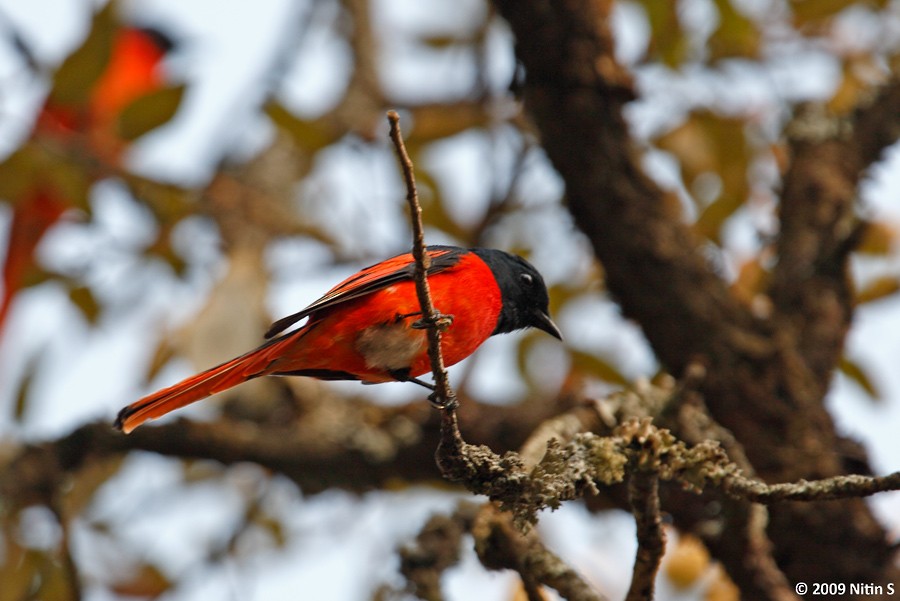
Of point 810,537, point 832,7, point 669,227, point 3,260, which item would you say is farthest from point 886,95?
point 3,260

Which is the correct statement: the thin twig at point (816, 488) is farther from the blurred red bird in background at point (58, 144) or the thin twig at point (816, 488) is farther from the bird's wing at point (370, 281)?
the blurred red bird in background at point (58, 144)

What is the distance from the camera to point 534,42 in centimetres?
356

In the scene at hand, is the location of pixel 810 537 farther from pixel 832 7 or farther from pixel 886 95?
pixel 832 7

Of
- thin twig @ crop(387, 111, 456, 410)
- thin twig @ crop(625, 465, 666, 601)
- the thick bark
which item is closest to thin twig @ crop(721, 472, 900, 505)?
thin twig @ crop(625, 465, 666, 601)

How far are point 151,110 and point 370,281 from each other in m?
1.51

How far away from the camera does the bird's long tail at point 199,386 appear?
9.34 ft

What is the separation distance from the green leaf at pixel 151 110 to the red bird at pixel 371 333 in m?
1.30

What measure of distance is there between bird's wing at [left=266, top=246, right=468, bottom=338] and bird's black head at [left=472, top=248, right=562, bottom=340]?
24cm

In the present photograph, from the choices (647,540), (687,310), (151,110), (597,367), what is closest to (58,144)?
(151,110)

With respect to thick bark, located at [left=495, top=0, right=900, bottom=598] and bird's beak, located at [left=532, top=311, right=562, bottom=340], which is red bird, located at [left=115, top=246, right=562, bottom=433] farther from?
thick bark, located at [left=495, top=0, right=900, bottom=598]

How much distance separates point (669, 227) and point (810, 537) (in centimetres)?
125

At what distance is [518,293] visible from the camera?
364cm

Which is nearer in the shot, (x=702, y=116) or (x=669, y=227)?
(x=669, y=227)

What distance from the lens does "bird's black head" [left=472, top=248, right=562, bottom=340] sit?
359cm
